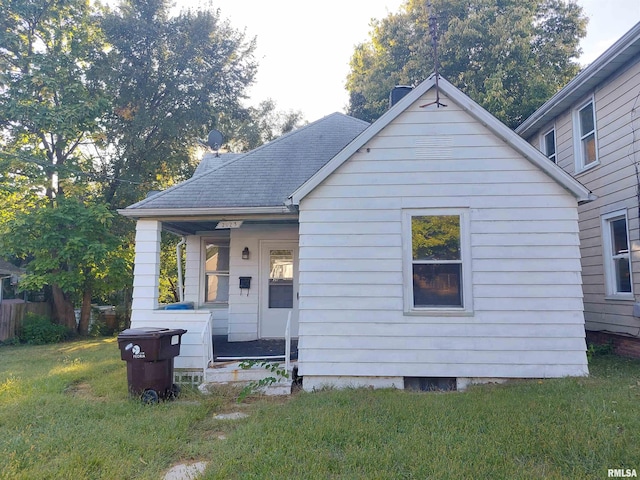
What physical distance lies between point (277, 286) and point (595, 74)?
293 inches

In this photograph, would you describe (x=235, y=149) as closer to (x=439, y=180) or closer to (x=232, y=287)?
(x=232, y=287)

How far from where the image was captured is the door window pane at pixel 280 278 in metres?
8.77

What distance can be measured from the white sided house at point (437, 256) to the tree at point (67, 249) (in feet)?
31.4

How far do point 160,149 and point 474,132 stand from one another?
16.0 metres

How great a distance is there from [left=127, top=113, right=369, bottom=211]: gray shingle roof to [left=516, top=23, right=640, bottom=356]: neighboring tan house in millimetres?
4788

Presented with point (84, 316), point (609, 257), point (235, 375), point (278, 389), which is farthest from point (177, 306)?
point (84, 316)

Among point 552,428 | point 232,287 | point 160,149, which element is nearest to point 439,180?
point 552,428

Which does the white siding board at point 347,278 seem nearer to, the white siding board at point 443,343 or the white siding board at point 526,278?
the white siding board at point 443,343

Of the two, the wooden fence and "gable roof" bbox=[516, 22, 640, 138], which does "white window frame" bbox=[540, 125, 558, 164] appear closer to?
"gable roof" bbox=[516, 22, 640, 138]

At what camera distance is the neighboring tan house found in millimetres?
7305

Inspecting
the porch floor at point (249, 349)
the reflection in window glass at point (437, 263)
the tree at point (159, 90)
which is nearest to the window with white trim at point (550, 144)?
the reflection in window glass at point (437, 263)

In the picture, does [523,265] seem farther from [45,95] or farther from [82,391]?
[45,95]

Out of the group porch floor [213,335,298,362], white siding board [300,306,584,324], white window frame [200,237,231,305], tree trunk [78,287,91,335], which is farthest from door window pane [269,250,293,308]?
tree trunk [78,287,91,335]

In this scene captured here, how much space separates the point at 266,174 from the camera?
8156 mm
